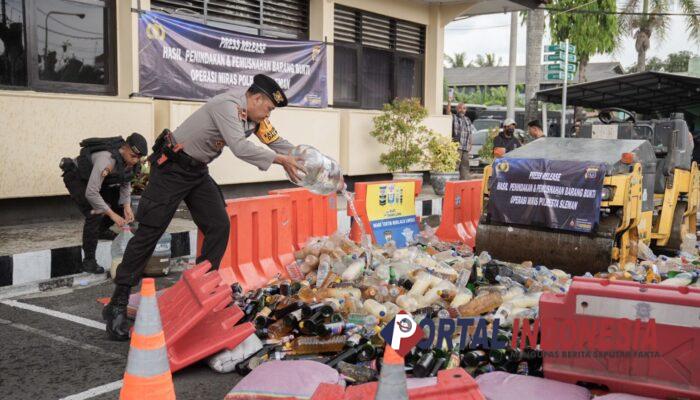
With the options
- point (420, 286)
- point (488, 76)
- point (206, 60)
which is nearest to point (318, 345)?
point (420, 286)

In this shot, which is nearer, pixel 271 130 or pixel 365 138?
pixel 271 130

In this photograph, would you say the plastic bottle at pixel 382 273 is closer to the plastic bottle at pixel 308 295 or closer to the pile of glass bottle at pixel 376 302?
the pile of glass bottle at pixel 376 302

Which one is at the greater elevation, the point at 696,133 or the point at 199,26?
the point at 199,26

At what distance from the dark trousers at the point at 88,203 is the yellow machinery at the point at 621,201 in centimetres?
405

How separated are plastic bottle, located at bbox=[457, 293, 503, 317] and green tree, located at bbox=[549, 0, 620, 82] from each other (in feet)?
71.7

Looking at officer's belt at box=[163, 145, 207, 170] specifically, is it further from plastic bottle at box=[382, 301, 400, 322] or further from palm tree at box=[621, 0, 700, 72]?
palm tree at box=[621, 0, 700, 72]

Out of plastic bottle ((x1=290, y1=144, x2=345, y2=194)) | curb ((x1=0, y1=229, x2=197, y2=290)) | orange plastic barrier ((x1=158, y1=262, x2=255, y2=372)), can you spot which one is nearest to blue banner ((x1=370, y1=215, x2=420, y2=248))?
plastic bottle ((x1=290, y1=144, x2=345, y2=194))

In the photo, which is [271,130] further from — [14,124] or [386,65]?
[386,65]

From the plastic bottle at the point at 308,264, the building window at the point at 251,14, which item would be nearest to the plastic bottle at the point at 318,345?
the plastic bottle at the point at 308,264

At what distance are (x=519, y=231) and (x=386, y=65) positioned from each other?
27.9ft

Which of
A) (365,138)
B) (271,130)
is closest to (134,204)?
(271,130)

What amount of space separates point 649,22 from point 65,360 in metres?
38.8

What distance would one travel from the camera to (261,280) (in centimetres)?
657

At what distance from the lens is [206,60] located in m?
10.5
